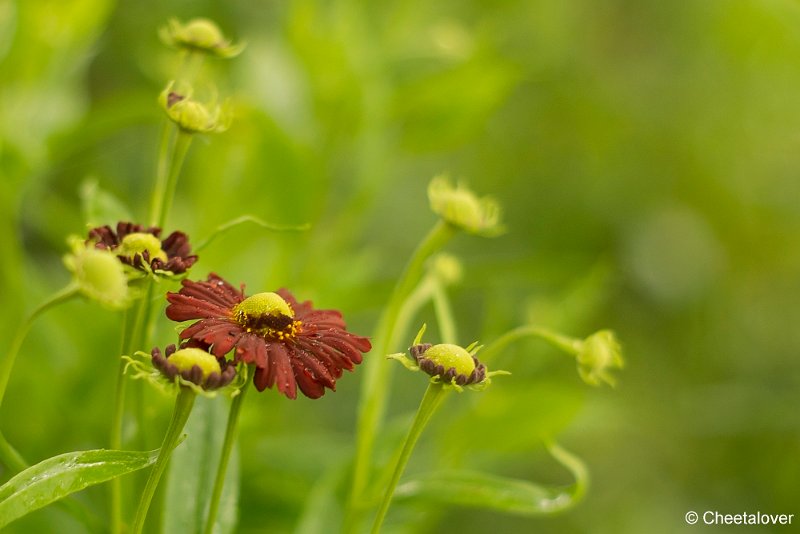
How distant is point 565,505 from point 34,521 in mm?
477

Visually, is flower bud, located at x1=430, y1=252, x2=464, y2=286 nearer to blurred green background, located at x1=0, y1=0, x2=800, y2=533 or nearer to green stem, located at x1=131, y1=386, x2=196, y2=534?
blurred green background, located at x1=0, y1=0, x2=800, y2=533

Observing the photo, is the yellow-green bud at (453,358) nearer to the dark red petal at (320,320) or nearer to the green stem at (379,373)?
the dark red petal at (320,320)

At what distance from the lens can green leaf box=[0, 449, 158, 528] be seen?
54cm

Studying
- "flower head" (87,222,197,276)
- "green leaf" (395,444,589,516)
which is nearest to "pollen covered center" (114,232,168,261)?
"flower head" (87,222,197,276)

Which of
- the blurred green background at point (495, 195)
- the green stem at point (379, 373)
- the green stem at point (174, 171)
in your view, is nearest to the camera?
the green stem at point (174, 171)

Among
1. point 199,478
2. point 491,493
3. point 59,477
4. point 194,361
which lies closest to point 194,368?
point 194,361

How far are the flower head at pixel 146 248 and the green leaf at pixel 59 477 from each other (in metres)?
0.11

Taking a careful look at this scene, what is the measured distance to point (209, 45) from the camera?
0.76 m

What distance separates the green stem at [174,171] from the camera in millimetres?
666

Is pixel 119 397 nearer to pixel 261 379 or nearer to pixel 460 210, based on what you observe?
pixel 261 379

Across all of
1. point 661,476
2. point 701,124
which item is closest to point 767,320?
point 661,476

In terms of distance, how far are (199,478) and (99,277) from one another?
24cm

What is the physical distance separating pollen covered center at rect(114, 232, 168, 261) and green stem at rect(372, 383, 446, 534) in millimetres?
188

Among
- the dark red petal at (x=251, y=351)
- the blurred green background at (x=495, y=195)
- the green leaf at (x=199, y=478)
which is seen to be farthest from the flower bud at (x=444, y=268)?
the dark red petal at (x=251, y=351)
